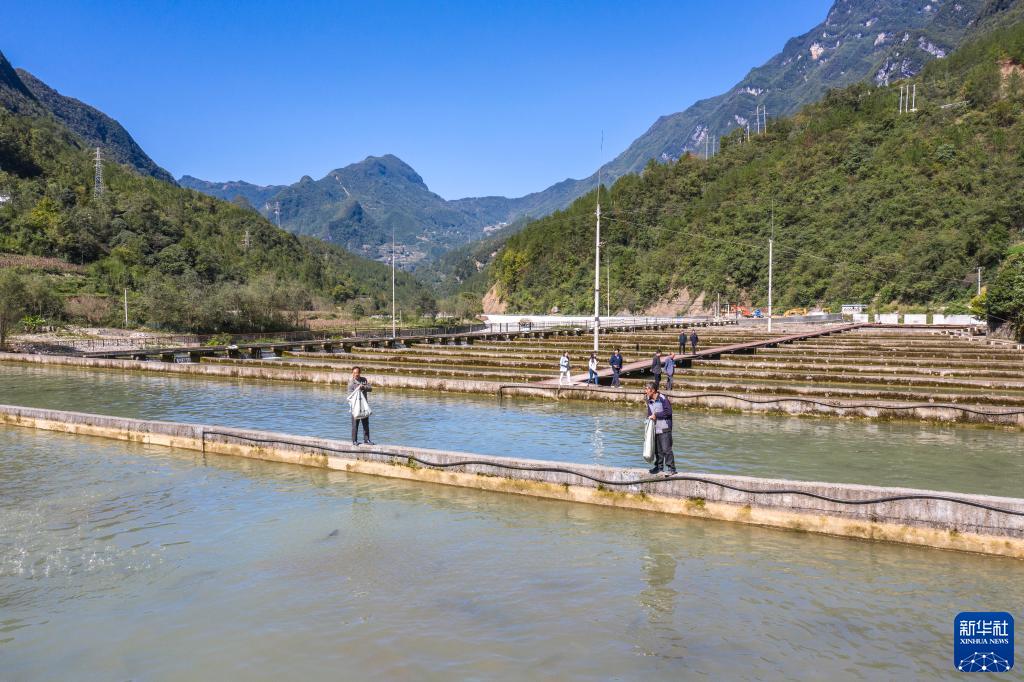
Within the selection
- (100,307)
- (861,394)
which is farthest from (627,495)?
(100,307)

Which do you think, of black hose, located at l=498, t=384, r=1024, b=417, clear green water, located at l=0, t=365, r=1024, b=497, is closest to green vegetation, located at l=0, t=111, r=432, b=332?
clear green water, located at l=0, t=365, r=1024, b=497

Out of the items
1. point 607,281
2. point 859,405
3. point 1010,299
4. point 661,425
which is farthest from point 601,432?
point 607,281

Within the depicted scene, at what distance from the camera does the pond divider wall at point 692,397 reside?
2127cm

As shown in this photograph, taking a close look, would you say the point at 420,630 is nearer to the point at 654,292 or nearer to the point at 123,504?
the point at 123,504

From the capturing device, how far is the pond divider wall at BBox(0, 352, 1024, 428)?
21266mm

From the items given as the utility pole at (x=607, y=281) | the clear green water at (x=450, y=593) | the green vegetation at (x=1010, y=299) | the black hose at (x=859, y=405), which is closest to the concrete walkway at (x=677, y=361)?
the black hose at (x=859, y=405)

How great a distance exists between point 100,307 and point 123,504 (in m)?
82.4

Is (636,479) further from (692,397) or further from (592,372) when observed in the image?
(592,372)

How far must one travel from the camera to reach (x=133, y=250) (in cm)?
11219

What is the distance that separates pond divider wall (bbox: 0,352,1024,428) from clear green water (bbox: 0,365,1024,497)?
1.70 ft

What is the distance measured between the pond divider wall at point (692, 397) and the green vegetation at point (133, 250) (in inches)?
1852

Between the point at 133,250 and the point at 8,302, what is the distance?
196 feet

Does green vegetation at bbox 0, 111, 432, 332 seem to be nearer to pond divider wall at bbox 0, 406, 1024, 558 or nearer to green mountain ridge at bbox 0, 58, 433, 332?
green mountain ridge at bbox 0, 58, 433, 332

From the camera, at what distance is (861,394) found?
2494 cm
